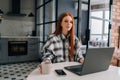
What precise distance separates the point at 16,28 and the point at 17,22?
0.76 feet

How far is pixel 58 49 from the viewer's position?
1.84 m

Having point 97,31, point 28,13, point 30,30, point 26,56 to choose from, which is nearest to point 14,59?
point 26,56

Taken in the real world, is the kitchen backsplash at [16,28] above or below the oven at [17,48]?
above

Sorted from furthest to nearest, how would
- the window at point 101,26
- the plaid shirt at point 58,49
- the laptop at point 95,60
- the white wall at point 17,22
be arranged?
the white wall at point 17,22, the window at point 101,26, the plaid shirt at point 58,49, the laptop at point 95,60

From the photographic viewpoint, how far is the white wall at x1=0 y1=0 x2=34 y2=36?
17.5 feet

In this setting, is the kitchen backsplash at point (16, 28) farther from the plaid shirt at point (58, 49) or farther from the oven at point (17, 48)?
the plaid shirt at point (58, 49)

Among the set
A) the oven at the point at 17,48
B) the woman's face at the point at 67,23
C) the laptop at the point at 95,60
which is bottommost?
the oven at the point at 17,48

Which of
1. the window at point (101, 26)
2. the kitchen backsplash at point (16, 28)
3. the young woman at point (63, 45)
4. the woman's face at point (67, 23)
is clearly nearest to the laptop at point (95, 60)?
the young woman at point (63, 45)

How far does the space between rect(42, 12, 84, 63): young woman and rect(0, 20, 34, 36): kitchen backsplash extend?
395 centimetres

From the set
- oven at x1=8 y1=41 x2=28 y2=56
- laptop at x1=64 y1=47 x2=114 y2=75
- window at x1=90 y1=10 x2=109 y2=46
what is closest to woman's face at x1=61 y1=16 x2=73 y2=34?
laptop at x1=64 y1=47 x2=114 y2=75

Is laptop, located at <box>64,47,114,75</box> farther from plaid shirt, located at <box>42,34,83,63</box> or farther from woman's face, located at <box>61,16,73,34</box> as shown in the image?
woman's face, located at <box>61,16,73,34</box>

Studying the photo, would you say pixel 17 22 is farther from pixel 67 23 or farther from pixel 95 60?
pixel 95 60

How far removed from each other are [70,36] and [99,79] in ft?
2.87

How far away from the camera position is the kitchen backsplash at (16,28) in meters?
5.35
